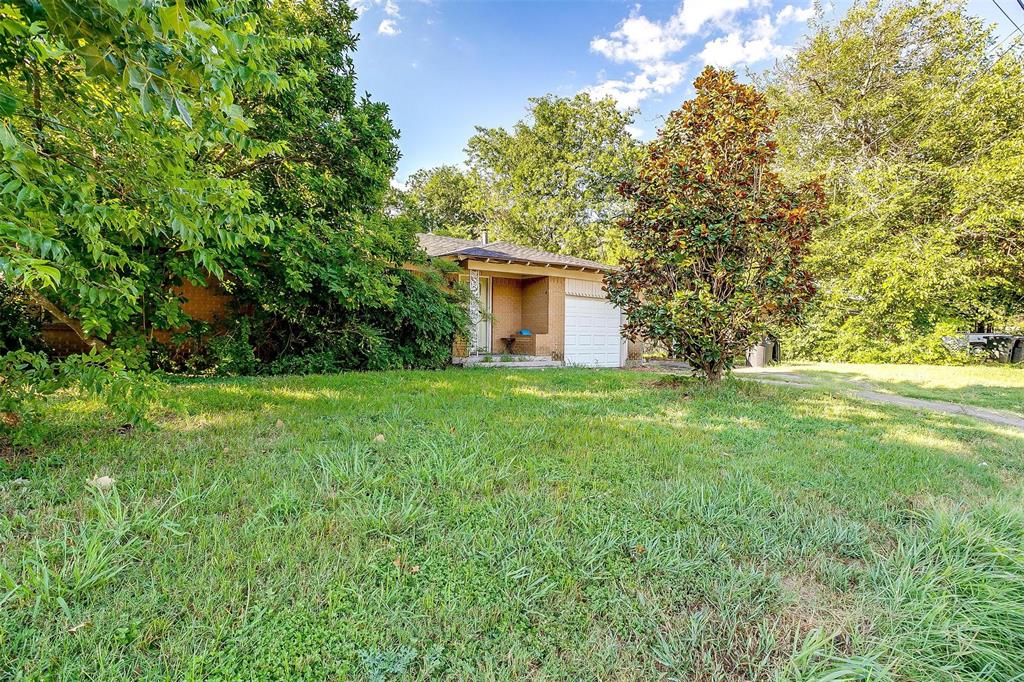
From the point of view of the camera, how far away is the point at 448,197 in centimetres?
2659

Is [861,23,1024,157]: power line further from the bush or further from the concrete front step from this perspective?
the concrete front step

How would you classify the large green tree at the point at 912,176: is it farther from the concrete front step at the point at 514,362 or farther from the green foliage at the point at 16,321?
the green foliage at the point at 16,321

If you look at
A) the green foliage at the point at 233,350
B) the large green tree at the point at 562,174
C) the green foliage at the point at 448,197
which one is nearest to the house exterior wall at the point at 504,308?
the green foliage at the point at 233,350

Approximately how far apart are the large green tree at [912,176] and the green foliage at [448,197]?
1605 centimetres

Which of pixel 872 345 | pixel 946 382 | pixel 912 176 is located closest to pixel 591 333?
pixel 946 382

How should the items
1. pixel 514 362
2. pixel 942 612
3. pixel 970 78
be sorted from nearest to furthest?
pixel 942 612
pixel 514 362
pixel 970 78

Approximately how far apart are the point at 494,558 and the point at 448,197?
88.0 feet

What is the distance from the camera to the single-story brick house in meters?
11.8

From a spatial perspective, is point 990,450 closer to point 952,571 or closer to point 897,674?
point 952,571

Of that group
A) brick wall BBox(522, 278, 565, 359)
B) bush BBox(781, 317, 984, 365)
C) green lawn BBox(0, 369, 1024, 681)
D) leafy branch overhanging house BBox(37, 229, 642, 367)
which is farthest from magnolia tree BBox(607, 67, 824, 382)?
bush BBox(781, 317, 984, 365)

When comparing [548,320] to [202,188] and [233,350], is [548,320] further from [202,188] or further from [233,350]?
[202,188]

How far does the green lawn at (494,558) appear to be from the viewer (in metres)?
1.54

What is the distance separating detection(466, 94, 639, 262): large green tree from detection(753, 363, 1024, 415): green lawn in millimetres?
13402

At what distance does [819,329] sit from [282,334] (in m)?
17.1
